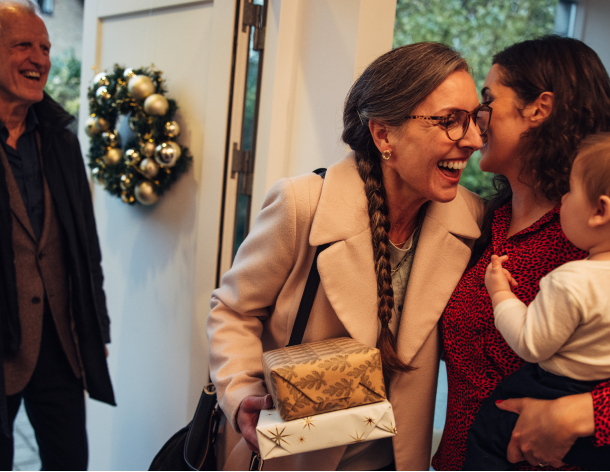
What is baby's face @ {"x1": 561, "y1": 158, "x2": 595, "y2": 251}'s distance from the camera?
1.13 meters

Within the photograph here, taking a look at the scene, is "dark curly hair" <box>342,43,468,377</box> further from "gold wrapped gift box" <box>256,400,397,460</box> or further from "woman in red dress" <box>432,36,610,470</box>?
"gold wrapped gift box" <box>256,400,397,460</box>

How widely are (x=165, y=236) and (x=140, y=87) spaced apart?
67 cm

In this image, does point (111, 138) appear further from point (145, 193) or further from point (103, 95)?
point (145, 193)

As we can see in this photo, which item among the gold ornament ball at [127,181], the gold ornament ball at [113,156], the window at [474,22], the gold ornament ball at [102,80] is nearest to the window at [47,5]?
the gold ornament ball at [102,80]

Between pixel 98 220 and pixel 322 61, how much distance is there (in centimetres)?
155

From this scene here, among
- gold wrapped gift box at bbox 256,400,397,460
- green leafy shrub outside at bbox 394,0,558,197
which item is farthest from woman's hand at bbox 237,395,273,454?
green leafy shrub outside at bbox 394,0,558,197

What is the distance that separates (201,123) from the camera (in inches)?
88.1

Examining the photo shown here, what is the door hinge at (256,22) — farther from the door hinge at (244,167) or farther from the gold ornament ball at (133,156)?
the gold ornament ball at (133,156)

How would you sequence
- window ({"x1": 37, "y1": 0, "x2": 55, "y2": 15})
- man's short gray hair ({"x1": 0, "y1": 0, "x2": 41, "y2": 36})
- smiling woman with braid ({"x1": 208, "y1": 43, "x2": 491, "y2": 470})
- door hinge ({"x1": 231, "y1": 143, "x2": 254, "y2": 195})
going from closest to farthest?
smiling woman with braid ({"x1": 208, "y1": 43, "x2": 491, "y2": 470}) < man's short gray hair ({"x1": 0, "y1": 0, "x2": 41, "y2": 36}) < window ({"x1": 37, "y1": 0, "x2": 55, "y2": 15}) < door hinge ({"x1": 231, "y1": 143, "x2": 254, "y2": 195})

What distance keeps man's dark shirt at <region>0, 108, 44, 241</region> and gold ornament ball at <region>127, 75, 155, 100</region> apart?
0.40 metres

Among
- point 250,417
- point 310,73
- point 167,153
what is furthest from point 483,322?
point 167,153

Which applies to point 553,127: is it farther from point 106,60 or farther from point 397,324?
point 106,60

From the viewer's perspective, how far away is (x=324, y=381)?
1108 millimetres

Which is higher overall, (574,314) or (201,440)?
(574,314)
